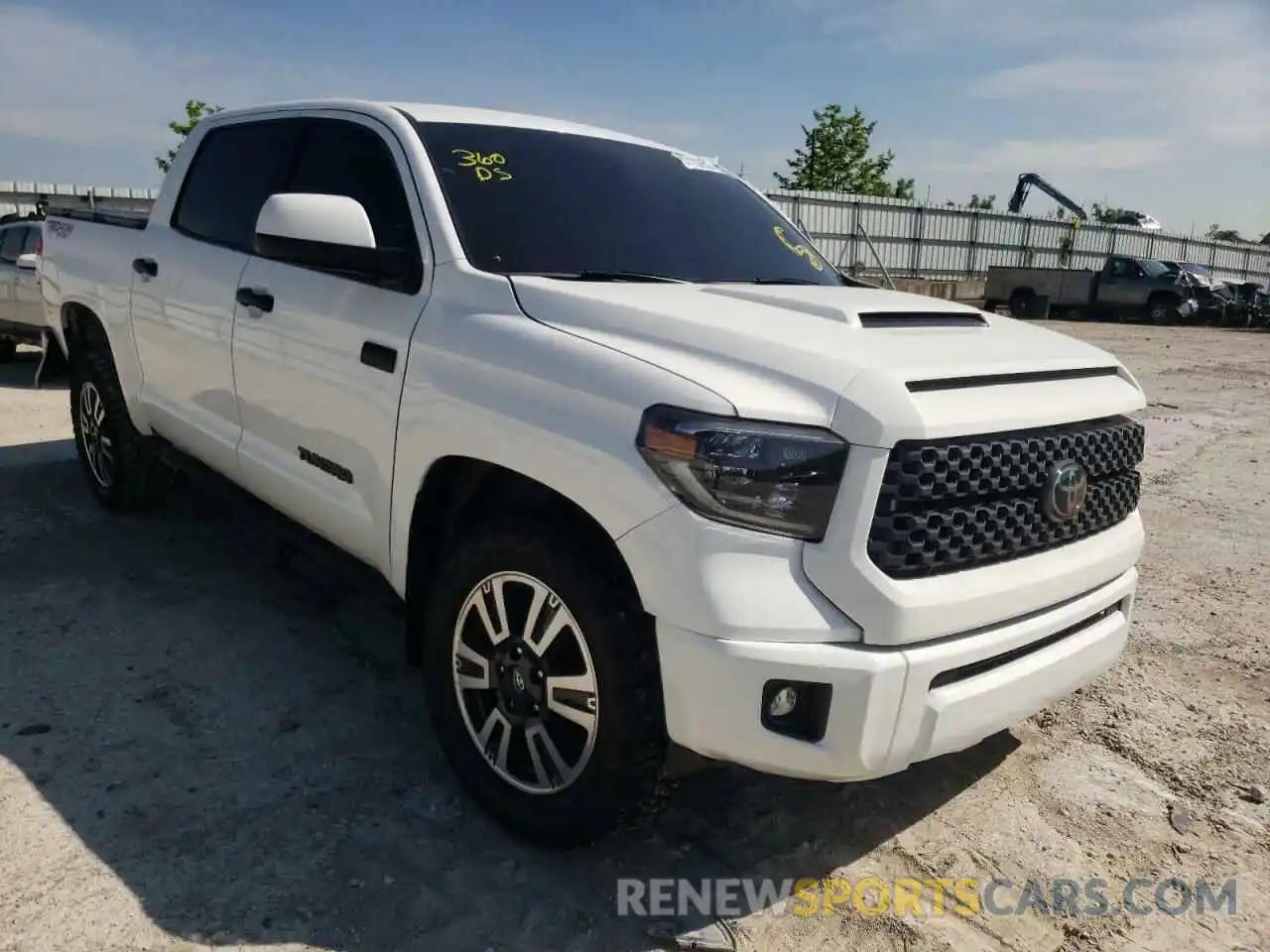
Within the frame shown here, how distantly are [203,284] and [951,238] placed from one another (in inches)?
1087

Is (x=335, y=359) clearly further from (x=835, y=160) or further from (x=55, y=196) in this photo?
(x=835, y=160)

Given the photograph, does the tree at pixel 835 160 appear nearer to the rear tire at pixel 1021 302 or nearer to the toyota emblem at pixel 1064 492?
the rear tire at pixel 1021 302

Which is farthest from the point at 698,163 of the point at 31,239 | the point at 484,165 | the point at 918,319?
the point at 31,239

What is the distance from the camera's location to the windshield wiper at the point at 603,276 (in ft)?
9.40

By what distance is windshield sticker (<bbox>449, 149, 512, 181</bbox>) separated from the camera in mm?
3133

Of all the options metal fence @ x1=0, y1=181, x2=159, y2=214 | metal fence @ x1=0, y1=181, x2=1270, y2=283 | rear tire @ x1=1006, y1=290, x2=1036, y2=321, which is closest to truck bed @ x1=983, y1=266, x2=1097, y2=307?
rear tire @ x1=1006, y1=290, x2=1036, y2=321

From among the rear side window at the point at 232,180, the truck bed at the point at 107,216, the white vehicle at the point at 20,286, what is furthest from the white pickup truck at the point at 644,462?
the white vehicle at the point at 20,286

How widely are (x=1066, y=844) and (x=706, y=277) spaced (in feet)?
6.44

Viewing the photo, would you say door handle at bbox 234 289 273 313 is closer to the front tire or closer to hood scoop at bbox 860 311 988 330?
the front tire

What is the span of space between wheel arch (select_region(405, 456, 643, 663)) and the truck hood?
1.35 ft

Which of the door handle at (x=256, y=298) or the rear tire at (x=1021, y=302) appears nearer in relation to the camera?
the door handle at (x=256, y=298)

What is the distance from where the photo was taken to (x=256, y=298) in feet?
11.5

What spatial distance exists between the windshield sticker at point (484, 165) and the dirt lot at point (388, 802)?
137 centimetres

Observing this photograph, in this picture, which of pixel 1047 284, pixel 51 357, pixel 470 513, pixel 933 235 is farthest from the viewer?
pixel 933 235
